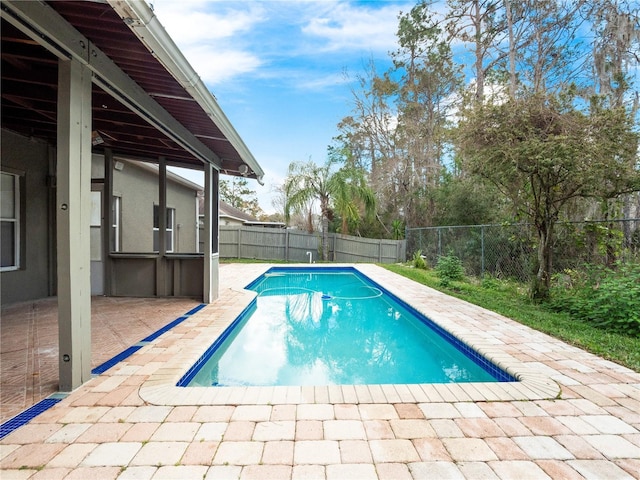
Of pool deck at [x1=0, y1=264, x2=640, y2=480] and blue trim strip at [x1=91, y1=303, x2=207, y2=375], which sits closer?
pool deck at [x1=0, y1=264, x2=640, y2=480]

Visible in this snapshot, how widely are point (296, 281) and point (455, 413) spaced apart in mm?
8074

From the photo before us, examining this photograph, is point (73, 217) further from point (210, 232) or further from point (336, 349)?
point (336, 349)

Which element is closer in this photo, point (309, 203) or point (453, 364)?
point (453, 364)

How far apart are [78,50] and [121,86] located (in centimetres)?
56

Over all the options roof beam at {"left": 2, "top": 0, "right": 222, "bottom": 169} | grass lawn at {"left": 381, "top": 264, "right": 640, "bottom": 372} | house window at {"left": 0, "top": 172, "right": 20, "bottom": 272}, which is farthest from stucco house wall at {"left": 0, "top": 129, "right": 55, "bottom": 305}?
grass lawn at {"left": 381, "top": 264, "right": 640, "bottom": 372}

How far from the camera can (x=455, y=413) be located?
2266 millimetres

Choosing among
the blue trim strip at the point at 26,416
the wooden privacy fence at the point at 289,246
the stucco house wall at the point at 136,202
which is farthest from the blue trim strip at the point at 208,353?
the wooden privacy fence at the point at 289,246

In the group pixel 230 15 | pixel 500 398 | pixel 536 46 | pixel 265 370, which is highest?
pixel 536 46

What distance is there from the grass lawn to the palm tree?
6086 mm

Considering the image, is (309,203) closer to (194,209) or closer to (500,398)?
(194,209)

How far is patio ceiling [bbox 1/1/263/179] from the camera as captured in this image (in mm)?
2100

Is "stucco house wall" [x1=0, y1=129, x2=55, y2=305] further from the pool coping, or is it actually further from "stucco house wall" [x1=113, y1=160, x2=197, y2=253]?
the pool coping

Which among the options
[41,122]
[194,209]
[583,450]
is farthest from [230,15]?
[194,209]

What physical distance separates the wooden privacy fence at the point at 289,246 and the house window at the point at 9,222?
9.68 meters
